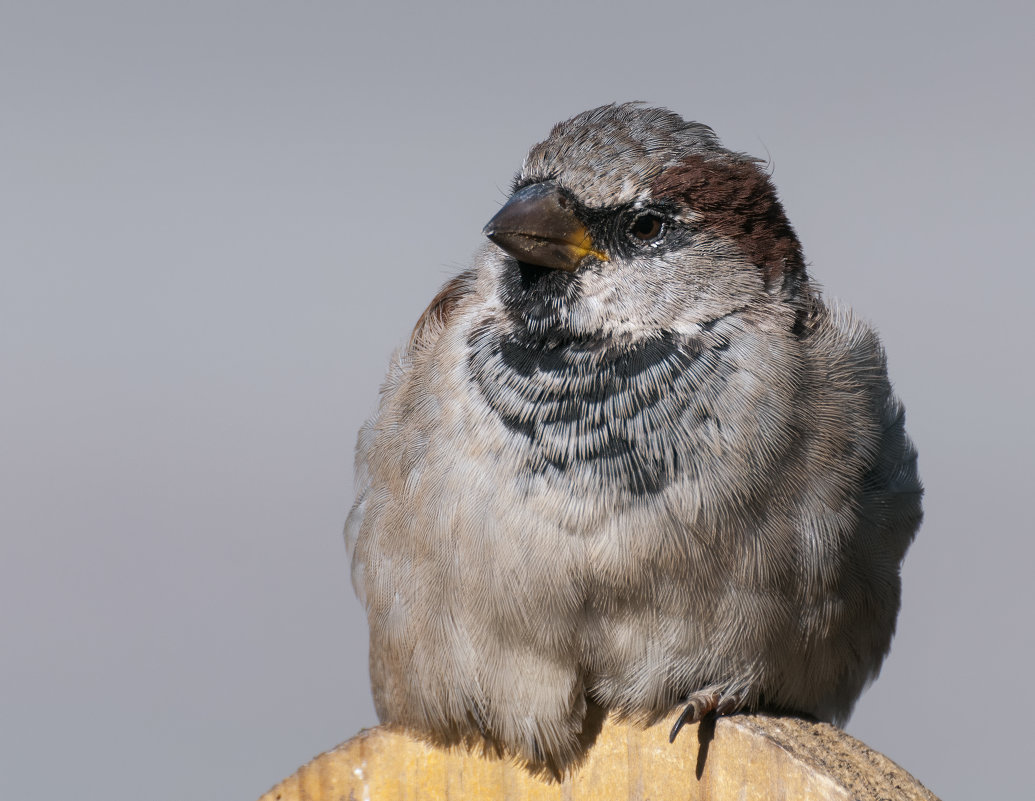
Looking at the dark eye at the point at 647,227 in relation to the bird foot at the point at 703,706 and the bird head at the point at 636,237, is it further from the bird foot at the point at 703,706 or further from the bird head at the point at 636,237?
the bird foot at the point at 703,706

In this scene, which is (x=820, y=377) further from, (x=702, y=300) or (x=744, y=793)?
(x=744, y=793)

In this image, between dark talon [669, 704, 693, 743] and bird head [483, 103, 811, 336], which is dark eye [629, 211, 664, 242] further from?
dark talon [669, 704, 693, 743]

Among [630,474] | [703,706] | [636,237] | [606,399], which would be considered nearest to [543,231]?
[636,237]

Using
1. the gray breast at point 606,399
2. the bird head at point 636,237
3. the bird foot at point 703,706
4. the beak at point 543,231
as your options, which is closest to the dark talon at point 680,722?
the bird foot at point 703,706

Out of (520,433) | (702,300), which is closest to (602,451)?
(520,433)

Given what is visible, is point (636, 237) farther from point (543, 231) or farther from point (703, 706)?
point (703, 706)

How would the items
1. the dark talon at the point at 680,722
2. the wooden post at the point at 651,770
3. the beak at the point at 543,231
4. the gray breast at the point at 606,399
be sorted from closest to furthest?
the wooden post at the point at 651,770 < the dark talon at the point at 680,722 < the gray breast at the point at 606,399 < the beak at the point at 543,231

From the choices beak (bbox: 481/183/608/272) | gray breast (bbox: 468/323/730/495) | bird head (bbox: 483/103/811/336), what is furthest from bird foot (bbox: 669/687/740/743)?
beak (bbox: 481/183/608/272)
